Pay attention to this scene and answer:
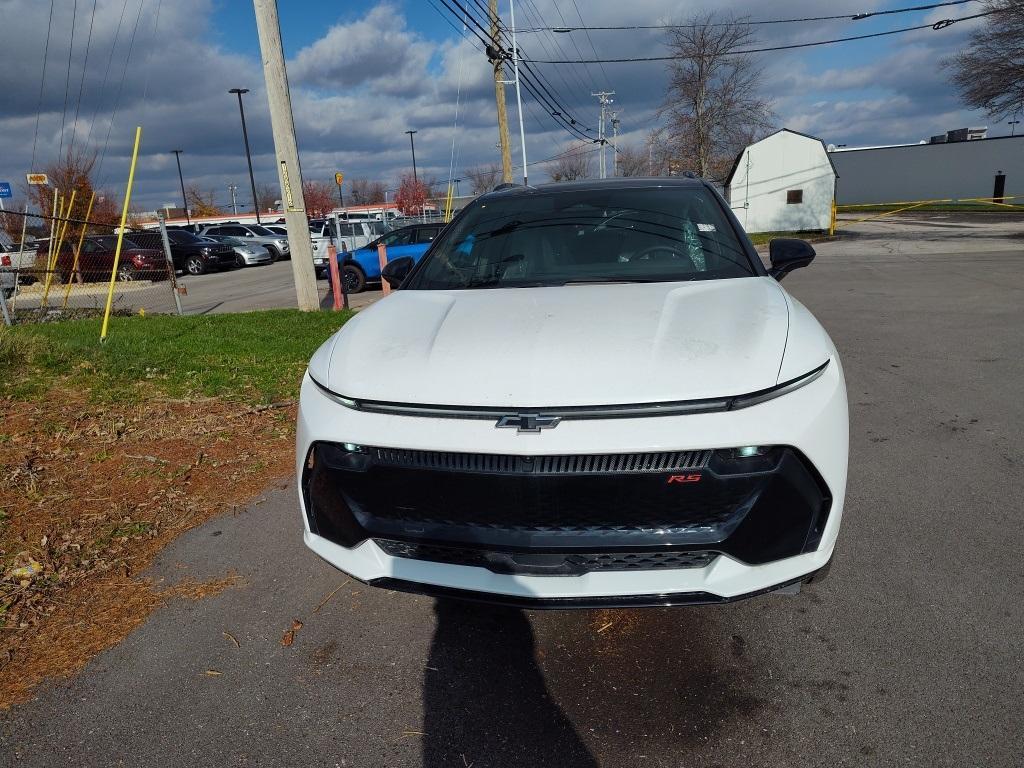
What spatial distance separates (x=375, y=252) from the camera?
640 inches

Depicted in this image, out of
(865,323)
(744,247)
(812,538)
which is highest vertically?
(744,247)

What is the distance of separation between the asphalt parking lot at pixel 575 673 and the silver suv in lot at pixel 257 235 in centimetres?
2784

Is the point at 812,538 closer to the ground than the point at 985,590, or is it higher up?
higher up

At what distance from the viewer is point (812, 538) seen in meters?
2.07

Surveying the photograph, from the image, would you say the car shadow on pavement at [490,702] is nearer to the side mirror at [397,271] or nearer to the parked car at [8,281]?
the side mirror at [397,271]

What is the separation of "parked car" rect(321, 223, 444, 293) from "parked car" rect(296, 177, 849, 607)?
13911 millimetres

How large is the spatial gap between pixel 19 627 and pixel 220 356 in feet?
16.4

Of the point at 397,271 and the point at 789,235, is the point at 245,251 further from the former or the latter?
the point at 397,271

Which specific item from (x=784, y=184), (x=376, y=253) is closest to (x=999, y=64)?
(x=784, y=184)

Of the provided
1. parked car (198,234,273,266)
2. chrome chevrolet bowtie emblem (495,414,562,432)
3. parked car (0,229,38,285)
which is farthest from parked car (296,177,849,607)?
parked car (198,234,273,266)

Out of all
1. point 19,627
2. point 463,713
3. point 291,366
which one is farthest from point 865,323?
point 19,627

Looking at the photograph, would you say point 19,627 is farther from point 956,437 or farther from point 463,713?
point 956,437

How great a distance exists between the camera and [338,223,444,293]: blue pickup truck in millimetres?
15992

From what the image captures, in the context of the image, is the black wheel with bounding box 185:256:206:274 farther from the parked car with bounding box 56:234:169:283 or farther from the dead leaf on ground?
the dead leaf on ground
